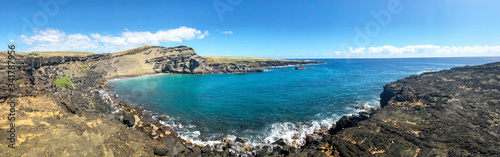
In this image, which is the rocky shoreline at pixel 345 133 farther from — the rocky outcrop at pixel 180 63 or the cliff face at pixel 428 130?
the rocky outcrop at pixel 180 63

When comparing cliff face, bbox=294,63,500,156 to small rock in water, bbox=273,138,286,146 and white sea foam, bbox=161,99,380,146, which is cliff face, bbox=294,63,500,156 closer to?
white sea foam, bbox=161,99,380,146

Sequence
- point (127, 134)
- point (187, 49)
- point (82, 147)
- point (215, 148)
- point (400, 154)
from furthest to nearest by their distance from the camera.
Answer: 1. point (187, 49)
2. point (215, 148)
3. point (127, 134)
4. point (400, 154)
5. point (82, 147)

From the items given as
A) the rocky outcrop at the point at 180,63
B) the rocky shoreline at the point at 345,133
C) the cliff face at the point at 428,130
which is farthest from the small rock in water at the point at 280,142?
the rocky outcrop at the point at 180,63

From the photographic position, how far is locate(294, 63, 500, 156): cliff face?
14.7m

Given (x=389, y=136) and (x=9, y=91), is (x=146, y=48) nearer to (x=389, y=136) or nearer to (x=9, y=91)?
(x=9, y=91)

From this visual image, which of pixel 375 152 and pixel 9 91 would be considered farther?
pixel 9 91

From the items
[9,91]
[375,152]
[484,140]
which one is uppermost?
[9,91]

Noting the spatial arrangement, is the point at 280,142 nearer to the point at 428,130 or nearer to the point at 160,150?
the point at 160,150

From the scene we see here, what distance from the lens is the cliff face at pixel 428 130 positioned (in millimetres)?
14688

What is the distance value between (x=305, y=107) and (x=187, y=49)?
107 meters

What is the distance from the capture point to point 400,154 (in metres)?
14.3

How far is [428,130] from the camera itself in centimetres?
1744

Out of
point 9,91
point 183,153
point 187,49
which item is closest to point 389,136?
point 183,153

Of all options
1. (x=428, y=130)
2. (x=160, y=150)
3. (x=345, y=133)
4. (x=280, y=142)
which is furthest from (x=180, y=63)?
(x=428, y=130)
